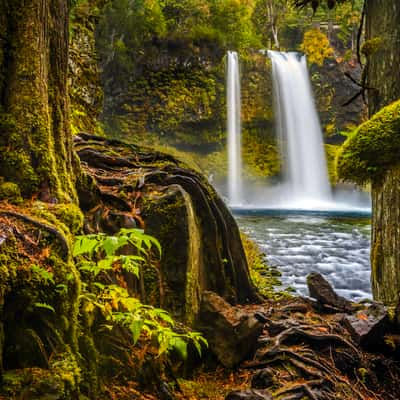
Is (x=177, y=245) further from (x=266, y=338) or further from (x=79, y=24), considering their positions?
(x=79, y=24)

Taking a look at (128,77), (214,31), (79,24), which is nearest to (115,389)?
(79,24)

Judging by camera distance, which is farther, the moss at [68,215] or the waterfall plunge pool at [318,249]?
the waterfall plunge pool at [318,249]

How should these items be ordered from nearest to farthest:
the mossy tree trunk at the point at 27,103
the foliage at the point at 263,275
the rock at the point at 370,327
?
1. the mossy tree trunk at the point at 27,103
2. the rock at the point at 370,327
3. the foliage at the point at 263,275

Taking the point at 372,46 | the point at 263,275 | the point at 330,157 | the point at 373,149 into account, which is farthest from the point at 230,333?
the point at 330,157

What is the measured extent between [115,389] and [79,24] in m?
9.86

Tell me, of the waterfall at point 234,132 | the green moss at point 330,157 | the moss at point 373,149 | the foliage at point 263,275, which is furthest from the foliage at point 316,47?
the moss at point 373,149

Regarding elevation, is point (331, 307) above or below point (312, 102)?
below

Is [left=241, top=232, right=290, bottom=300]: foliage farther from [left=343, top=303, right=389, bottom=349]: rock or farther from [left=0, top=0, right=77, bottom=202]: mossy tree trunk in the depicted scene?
[left=0, top=0, right=77, bottom=202]: mossy tree trunk

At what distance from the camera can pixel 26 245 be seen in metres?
1.83

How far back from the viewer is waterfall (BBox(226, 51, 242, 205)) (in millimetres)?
22766

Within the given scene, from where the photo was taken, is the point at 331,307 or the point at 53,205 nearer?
the point at 53,205

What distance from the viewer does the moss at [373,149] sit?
11.4 feet

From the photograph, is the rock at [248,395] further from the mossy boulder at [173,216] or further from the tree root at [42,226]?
the tree root at [42,226]

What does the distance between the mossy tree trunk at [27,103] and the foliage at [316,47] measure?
25891 millimetres
